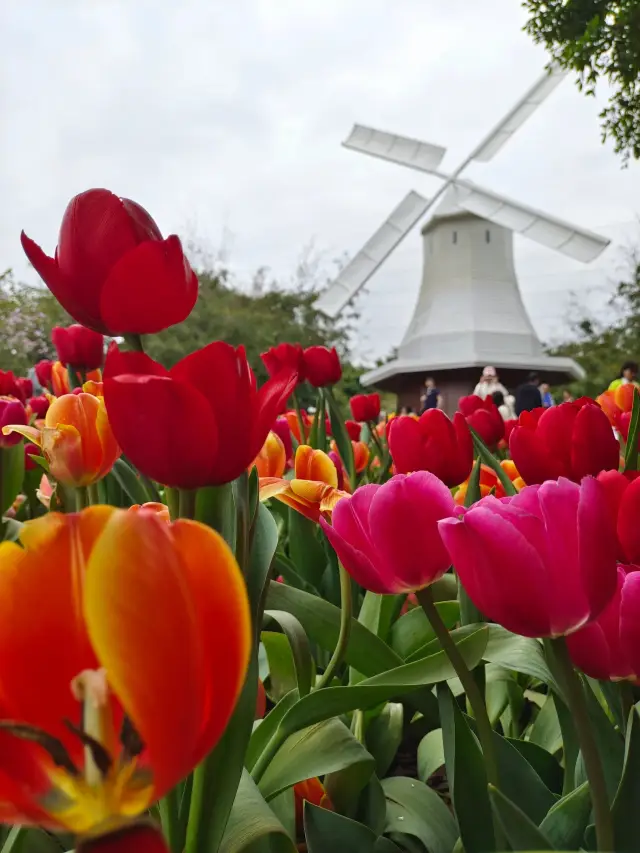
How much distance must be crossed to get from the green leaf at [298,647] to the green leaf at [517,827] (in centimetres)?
35

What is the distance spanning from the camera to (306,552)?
1126 mm

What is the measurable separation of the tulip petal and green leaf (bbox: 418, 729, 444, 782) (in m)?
0.50

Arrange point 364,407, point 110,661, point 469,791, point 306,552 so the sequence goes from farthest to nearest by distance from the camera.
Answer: point 364,407, point 306,552, point 469,791, point 110,661

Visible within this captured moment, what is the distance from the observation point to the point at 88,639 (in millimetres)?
268

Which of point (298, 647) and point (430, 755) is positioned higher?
point (298, 647)

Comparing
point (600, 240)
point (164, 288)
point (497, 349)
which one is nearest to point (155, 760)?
point (164, 288)

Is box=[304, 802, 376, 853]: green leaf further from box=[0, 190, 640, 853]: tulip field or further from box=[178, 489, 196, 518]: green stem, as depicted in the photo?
box=[178, 489, 196, 518]: green stem

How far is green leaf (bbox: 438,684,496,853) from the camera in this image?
46cm

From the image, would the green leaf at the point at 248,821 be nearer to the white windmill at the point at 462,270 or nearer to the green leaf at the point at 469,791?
the green leaf at the point at 469,791

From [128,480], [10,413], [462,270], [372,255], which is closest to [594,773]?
[128,480]

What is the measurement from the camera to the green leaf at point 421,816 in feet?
2.02

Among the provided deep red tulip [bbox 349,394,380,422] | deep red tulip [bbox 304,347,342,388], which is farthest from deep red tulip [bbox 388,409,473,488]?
deep red tulip [bbox 349,394,380,422]

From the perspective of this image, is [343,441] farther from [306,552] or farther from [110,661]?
[110,661]

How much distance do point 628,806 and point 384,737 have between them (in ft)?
1.50
